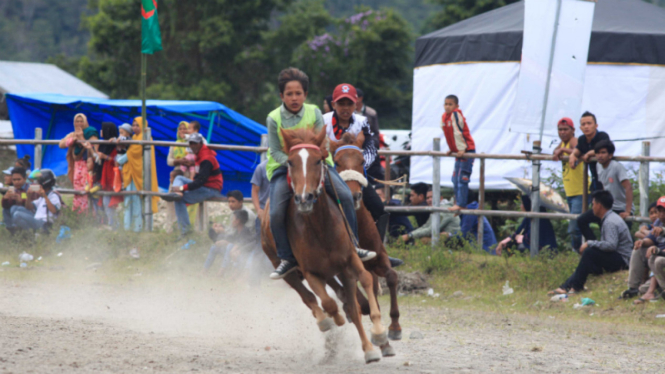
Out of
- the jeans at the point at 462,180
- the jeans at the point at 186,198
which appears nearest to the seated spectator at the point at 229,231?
the jeans at the point at 186,198

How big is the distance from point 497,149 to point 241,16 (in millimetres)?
22416

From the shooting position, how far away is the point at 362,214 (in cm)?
758

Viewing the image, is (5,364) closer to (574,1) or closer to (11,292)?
(11,292)

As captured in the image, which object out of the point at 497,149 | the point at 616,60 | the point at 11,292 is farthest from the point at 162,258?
the point at 616,60

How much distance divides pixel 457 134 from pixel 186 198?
4730 millimetres

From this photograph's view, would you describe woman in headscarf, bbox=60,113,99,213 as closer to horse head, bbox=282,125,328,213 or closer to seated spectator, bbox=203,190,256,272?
seated spectator, bbox=203,190,256,272

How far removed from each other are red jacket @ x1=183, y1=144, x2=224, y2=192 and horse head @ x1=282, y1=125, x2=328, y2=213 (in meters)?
6.44

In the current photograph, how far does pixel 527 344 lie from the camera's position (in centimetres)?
773

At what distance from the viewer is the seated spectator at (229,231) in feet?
39.9

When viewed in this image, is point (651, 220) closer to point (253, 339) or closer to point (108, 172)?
point (253, 339)

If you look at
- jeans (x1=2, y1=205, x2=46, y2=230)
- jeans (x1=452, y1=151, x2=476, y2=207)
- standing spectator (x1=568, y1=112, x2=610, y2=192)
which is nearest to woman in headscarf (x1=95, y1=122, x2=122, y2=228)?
jeans (x1=2, y1=205, x2=46, y2=230)

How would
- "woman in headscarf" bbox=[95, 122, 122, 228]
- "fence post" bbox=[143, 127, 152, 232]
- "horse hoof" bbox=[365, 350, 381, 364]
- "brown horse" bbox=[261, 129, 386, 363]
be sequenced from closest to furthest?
"horse hoof" bbox=[365, 350, 381, 364] < "brown horse" bbox=[261, 129, 386, 363] < "fence post" bbox=[143, 127, 152, 232] < "woman in headscarf" bbox=[95, 122, 122, 228]

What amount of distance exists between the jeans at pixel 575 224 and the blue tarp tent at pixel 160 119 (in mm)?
8407

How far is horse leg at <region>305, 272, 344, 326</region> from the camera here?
666 cm
